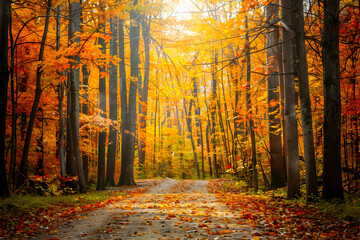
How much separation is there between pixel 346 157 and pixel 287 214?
427 centimetres

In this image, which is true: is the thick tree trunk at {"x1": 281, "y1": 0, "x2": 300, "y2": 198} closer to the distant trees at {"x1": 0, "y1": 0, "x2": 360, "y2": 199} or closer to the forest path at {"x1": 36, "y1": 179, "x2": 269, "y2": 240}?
the distant trees at {"x1": 0, "y1": 0, "x2": 360, "y2": 199}

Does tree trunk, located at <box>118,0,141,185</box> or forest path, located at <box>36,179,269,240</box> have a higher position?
tree trunk, located at <box>118,0,141,185</box>

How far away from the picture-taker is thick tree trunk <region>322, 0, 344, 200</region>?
7.14 metres

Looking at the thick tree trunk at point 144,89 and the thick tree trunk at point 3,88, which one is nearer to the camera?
the thick tree trunk at point 3,88

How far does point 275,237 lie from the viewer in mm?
4863

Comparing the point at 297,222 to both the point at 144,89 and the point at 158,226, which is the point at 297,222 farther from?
the point at 144,89

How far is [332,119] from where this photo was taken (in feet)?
23.4

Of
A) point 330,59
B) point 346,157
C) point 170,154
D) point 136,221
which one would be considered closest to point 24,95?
point 136,221

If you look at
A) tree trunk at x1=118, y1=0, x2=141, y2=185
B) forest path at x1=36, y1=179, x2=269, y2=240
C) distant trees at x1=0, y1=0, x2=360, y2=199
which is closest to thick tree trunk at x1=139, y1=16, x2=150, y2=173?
distant trees at x1=0, y1=0, x2=360, y2=199

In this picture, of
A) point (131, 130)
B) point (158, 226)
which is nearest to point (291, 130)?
point (158, 226)

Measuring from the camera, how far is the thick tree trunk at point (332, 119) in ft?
23.4

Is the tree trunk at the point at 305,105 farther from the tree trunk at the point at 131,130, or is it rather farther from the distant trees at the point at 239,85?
the tree trunk at the point at 131,130

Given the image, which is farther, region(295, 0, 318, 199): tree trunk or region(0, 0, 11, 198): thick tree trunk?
region(295, 0, 318, 199): tree trunk

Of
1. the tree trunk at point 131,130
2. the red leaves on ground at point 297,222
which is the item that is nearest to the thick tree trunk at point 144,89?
the tree trunk at point 131,130
